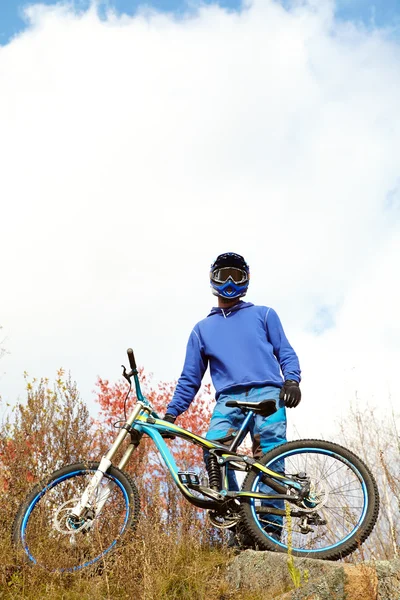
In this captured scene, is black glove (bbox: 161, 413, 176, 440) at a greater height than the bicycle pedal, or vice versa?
black glove (bbox: 161, 413, 176, 440)

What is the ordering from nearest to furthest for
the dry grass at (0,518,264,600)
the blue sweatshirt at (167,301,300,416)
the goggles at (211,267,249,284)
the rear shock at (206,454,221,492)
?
1. the dry grass at (0,518,264,600)
2. the rear shock at (206,454,221,492)
3. the blue sweatshirt at (167,301,300,416)
4. the goggles at (211,267,249,284)

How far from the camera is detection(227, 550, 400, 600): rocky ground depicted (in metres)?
3.62

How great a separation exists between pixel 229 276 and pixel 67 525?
2311mm

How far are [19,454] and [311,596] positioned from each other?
3908 millimetres

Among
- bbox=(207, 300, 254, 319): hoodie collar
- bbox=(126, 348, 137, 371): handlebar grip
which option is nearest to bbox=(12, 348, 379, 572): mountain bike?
bbox=(126, 348, 137, 371): handlebar grip

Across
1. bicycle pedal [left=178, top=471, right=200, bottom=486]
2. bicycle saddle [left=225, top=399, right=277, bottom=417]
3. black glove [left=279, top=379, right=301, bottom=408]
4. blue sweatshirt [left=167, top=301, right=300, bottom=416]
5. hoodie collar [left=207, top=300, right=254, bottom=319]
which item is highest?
hoodie collar [left=207, top=300, right=254, bottom=319]

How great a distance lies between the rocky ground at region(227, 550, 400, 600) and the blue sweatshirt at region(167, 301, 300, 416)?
136 cm

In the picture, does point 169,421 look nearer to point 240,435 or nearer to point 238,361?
point 240,435

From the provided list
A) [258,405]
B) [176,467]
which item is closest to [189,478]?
[176,467]

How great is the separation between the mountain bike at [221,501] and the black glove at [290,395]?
8.7 inches

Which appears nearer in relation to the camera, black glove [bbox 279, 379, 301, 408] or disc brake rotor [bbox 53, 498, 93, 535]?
disc brake rotor [bbox 53, 498, 93, 535]

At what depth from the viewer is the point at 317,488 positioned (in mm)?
4359

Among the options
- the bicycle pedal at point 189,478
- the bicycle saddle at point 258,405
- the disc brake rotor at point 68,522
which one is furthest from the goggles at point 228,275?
the disc brake rotor at point 68,522

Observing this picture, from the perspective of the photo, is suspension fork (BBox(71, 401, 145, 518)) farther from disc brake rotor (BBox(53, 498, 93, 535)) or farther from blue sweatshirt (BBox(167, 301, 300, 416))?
blue sweatshirt (BBox(167, 301, 300, 416))
